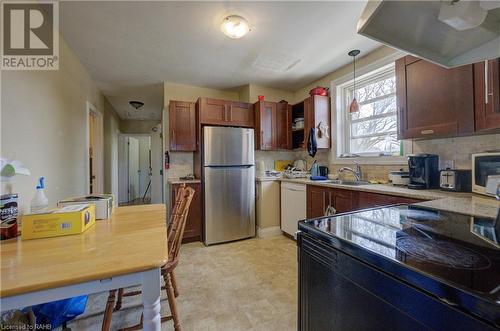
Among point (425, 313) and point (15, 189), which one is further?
point (15, 189)

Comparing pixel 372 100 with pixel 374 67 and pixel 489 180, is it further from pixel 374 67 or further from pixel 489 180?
pixel 489 180

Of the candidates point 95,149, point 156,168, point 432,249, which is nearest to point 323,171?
point 432,249

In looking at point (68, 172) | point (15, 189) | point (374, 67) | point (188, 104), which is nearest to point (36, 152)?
point (15, 189)

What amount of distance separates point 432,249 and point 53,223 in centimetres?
153

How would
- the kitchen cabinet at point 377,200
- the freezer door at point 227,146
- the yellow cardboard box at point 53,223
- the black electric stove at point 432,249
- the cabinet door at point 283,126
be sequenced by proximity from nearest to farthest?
the black electric stove at point 432,249 < the yellow cardboard box at point 53,223 < the kitchen cabinet at point 377,200 < the freezer door at point 227,146 < the cabinet door at point 283,126

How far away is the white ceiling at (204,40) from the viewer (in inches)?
71.3

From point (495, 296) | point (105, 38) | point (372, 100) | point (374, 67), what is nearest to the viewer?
point (495, 296)

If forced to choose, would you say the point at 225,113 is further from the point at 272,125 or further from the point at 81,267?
the point at 81,267

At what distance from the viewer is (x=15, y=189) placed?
4.60ft

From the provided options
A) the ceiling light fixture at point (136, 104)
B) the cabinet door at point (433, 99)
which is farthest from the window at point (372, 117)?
the ceiling light fixture at point (136, 104)

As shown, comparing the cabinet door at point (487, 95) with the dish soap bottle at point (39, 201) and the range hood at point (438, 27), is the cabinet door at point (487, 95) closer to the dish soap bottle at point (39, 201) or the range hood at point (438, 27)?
the range hood at point (438, 27)

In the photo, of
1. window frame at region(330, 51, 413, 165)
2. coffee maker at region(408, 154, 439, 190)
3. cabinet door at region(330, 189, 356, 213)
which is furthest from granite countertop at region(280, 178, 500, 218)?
window frame at region(330, 51, 413, 165)

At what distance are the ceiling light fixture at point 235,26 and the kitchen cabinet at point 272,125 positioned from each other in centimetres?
130

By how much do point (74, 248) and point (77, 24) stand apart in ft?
7.38
